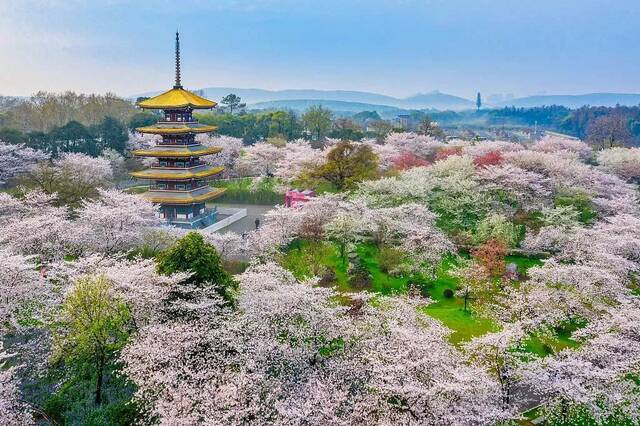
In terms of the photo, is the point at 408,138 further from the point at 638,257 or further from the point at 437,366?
the point at 437,366

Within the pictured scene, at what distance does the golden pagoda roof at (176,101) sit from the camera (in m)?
36.8

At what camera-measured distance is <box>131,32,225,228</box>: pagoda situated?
3691cm

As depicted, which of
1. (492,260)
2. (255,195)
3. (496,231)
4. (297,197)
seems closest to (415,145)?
(255,195)

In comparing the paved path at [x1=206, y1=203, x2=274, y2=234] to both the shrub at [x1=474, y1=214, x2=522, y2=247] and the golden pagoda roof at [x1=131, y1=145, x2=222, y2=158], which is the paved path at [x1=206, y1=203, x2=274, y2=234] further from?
the shrub at [x1=474, y1=214, x2=522, y2=247]

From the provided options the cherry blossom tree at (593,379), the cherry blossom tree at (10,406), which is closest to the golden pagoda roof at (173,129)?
the cherry blossom tree at (10,406)

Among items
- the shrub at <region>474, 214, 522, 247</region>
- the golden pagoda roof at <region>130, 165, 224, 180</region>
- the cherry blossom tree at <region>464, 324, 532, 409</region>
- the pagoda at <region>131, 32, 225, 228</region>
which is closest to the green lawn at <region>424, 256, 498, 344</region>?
the cherry blossom tree at <region>464, 324, 532, 409</region>

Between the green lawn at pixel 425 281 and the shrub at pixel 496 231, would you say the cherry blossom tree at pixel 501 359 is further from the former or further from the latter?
the shrub at pixel 496 231

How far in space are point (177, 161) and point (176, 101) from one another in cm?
475

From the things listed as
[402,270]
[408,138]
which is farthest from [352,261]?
[408,138]

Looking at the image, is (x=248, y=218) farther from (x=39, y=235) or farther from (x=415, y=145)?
(x=415, y=145)

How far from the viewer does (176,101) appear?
37406mm

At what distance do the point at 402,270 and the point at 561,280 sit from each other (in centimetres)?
948

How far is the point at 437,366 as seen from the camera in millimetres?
14562

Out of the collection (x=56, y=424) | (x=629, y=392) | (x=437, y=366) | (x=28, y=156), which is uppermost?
(x=28, y=156)
